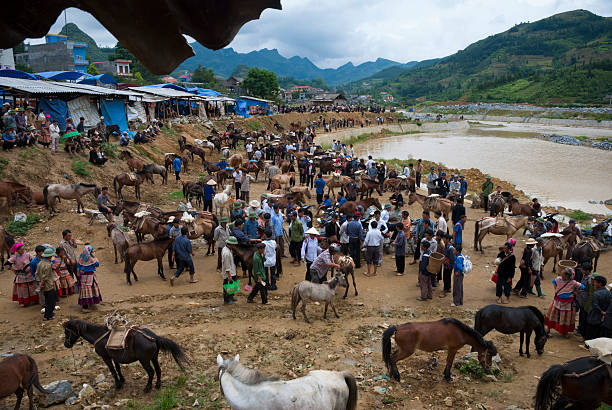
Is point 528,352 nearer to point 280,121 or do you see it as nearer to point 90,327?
point 90,327

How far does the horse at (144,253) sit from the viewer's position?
9953 millimetres

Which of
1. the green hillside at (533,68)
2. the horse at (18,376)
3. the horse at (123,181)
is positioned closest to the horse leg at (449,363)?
the horse at (18,376)

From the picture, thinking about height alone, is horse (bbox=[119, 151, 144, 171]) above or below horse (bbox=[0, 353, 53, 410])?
above

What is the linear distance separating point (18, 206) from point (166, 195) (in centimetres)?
611

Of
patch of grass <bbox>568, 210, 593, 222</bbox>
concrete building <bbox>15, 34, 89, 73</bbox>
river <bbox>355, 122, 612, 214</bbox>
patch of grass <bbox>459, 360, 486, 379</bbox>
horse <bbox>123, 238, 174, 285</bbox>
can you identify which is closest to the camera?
patch of grass <bbox>459, 360, 486, 379</bbox>

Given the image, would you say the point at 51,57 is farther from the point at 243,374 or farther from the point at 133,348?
the point at 243,374

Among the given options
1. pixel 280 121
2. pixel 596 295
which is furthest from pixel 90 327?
pixel 280 121

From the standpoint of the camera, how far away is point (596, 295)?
689 cm

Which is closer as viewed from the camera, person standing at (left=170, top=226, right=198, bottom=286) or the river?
person standing at (left=170, top=226, right=198, bottom=286)

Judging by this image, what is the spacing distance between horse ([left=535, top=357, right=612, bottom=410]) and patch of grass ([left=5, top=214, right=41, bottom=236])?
1368cm

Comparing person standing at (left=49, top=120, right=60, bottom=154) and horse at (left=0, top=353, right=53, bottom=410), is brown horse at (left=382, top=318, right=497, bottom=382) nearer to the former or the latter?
horse at (left=0, top=353, right=53, bottom=410)

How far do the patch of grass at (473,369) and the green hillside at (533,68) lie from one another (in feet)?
280

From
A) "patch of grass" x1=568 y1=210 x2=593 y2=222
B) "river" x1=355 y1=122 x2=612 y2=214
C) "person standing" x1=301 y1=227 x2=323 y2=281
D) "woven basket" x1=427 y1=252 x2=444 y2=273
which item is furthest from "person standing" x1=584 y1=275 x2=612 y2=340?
"river" x1=355 y1=122 x2=612 y2=214

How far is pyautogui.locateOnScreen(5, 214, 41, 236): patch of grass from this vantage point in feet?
39.4
